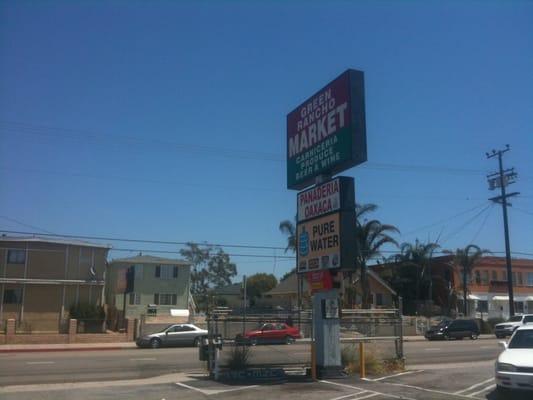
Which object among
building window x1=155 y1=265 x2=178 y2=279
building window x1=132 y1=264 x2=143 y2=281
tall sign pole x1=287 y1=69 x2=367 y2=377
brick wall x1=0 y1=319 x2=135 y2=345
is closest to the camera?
tall sign pole x1=287 y1=69 x2=367 y2=377

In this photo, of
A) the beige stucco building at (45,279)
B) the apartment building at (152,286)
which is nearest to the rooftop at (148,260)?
the apartment building at (152,286)

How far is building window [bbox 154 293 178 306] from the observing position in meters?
54.8

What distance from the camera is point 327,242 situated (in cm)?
1639

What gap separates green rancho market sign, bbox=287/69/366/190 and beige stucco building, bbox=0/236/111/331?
29601mm

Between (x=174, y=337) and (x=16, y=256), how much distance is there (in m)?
16.9

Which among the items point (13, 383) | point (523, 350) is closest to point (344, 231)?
point (523, 350)

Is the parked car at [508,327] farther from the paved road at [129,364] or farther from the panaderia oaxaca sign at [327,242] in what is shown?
the panaderia oaxaca sign at [327,242]

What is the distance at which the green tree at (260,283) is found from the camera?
100m

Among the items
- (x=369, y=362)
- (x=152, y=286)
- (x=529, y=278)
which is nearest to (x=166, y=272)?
(x=152, y=286)

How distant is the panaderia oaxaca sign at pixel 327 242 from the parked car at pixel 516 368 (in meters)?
4.52

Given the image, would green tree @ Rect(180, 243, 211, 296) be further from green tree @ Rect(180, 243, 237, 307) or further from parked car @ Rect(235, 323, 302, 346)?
parked car @ Rect(235, 323, 302, 346)

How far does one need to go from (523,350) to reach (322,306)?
18.2 feet

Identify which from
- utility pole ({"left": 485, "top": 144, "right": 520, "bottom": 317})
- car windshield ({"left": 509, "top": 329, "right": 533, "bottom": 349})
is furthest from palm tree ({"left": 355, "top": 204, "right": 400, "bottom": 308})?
car windshield ({"left": 509, "top": 329, "right": 533, "bottom": 349})

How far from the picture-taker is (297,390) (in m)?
13.8
